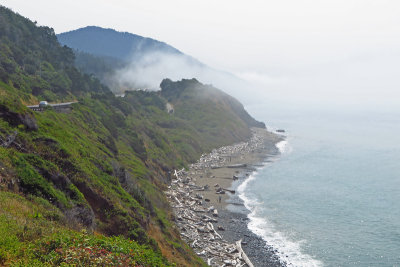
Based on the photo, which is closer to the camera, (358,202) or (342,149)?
(358,202)

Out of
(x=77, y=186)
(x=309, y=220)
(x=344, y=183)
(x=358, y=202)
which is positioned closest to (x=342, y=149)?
(x=344, y=183)

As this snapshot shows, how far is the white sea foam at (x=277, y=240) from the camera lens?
1415 inches

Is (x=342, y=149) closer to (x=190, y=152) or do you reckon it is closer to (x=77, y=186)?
(x=190, y=152)

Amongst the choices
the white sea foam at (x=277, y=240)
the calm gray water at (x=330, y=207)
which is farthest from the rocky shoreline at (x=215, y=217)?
the calm gray water at (x=330, y=207)

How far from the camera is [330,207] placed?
182 feet

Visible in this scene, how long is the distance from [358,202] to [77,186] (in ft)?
177

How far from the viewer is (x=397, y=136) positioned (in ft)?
479

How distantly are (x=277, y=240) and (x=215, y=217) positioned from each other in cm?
955

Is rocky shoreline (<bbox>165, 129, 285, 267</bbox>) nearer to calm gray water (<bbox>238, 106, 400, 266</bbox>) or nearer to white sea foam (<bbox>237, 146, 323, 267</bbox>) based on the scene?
white sea foam (<bbox>237, 146, 323, 267</bbox>)

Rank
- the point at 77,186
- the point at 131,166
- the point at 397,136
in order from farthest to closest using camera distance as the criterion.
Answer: the point at 397,136
the point at 131,166
the point at 77,186

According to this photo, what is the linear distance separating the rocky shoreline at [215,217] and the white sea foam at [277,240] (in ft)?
4.03

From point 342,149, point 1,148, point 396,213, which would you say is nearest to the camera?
point 1,148

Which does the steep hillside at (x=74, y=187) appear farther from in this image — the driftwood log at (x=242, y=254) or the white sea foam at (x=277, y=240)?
the white sea foam at (x=277, y=240)

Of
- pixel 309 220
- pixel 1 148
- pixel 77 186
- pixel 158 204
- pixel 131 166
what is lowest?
pixel 309 220
